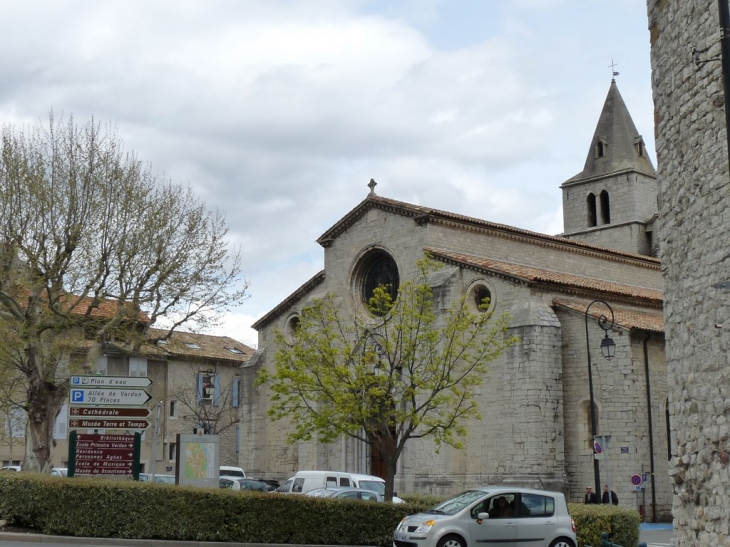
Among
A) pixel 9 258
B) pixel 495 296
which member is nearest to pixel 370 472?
pixel 495 296

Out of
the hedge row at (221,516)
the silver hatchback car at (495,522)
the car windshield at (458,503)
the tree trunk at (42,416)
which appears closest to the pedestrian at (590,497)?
the hedge row at (221,516)

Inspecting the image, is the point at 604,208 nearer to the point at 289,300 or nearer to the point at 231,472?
the point at 289,300

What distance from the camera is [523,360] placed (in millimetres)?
31016

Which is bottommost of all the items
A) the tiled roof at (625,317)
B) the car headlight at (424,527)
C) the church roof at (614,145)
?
the car headlight at (424,527)

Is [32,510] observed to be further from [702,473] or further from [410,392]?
[702,473]

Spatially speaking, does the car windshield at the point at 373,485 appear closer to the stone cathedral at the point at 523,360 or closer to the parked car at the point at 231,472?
the stone cathedral at the point at 523,360

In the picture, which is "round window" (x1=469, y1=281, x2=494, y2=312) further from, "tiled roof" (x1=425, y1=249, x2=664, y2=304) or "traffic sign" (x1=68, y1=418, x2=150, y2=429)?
"traffic sign" (x1=68, y1=418, x2=150, y2=429)

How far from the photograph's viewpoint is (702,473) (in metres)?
9.70

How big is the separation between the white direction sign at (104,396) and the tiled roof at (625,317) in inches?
641

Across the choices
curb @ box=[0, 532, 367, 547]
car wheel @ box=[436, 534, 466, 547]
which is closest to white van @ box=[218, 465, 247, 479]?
curb @ box=[0, 532, 367, 547]

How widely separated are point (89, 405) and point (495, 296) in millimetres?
16670

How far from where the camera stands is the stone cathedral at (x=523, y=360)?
30.3 m

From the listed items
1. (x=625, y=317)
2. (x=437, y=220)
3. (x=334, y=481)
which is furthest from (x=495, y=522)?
→ (x=437, y=220)

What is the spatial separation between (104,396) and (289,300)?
20886 mm
